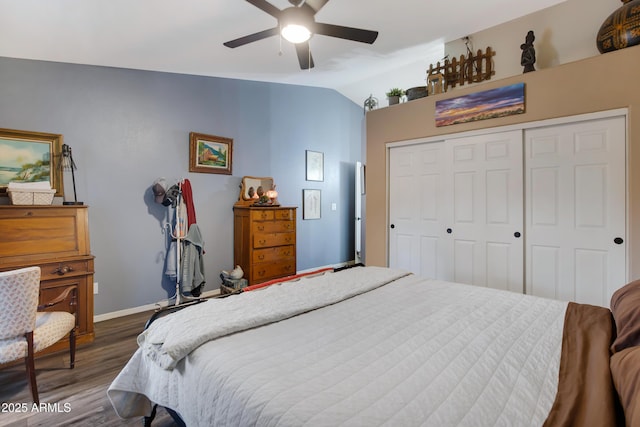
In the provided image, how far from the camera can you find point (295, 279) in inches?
81.2

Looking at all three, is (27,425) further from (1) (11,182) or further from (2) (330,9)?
(2) (330,9)

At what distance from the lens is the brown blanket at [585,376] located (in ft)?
2.47

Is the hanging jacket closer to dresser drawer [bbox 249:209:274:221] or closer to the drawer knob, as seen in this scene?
dresser drawer [bbox 249:209:274:221]

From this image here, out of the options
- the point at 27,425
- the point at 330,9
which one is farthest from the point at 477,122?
the point at 27,425

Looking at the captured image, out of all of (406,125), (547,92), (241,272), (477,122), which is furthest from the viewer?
(241,272)

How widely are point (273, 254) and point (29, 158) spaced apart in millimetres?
2674

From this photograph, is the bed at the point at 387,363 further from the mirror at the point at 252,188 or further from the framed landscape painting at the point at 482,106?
the mirror at the point at 252,188

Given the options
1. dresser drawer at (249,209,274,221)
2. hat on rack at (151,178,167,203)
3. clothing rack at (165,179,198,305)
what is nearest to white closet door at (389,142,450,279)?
dresser drawer at (249,209,274,221)

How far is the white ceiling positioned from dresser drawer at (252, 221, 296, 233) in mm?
1942

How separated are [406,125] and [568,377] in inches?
122

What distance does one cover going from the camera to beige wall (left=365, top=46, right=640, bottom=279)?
2.36 metres

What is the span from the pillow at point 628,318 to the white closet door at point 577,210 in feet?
4.84

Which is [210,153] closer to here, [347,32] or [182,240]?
[182,240]

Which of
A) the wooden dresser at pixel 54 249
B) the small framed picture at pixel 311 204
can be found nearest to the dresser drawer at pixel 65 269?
the wooden dresser at pixel 54 249
